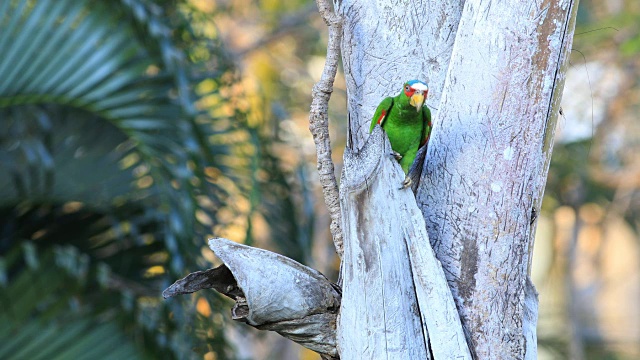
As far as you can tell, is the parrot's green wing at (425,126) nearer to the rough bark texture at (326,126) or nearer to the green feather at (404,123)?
the green feather at (404,123)

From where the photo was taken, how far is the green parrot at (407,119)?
1.63m

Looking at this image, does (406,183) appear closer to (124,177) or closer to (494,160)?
(494,160)

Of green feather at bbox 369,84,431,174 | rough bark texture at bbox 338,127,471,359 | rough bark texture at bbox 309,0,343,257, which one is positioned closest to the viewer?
rough bark texture at bbox 338,127,471,359

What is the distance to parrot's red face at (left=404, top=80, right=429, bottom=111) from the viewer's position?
5.31 feet

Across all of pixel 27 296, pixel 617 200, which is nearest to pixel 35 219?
pixel 27 296

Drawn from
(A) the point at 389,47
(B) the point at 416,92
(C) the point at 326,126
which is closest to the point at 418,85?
(B) the point at 416,92

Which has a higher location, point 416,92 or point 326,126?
point 416,92

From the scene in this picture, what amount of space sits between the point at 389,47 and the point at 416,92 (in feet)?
0.48

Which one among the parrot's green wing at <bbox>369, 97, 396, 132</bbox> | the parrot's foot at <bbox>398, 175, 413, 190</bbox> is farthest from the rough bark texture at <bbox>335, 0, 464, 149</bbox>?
the parrot's foot at <bbox>398, 175, 413, 190</bbox>

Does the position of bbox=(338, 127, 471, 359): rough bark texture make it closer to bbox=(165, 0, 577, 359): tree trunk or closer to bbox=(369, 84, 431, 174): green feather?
bbox=(165, 0, 577, 359): tree trunk

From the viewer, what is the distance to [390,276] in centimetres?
142

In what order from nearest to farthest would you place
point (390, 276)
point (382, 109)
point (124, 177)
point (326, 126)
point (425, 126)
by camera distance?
point (390, 276) < point (326, 126) < point (382, 109) < point (425, 126) < point (124, 177)

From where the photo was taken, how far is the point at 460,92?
1.55 m

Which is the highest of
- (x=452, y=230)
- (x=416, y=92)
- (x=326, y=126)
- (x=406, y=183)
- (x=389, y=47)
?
(x=389, y=47)
